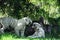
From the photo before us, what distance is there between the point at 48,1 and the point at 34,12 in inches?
49.0

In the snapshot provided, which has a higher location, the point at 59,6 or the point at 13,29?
the point at 59,6

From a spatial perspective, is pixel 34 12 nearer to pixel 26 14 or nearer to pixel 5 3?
pixel 26 14

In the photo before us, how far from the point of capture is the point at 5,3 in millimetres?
9031

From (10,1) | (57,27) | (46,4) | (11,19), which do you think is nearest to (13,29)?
(11,19)

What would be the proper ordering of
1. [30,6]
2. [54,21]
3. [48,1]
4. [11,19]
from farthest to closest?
[54,21]
[30,6]
[11,19]
[48,1]

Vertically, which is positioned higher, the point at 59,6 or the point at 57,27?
the point at 59,6

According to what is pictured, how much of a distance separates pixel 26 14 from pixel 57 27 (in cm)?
205

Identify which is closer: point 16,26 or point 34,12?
point 16,26

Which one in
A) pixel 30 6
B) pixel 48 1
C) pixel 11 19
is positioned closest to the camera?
pixel 48 1

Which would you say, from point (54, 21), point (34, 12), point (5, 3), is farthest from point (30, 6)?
point (54, 21)

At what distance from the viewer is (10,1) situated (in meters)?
8.87

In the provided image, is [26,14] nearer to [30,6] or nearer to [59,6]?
[30,6]

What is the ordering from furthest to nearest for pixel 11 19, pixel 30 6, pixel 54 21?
pixel 54 21 → pixel 30 6 → pixel 11 19

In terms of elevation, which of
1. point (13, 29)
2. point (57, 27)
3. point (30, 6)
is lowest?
point (57, 27)
